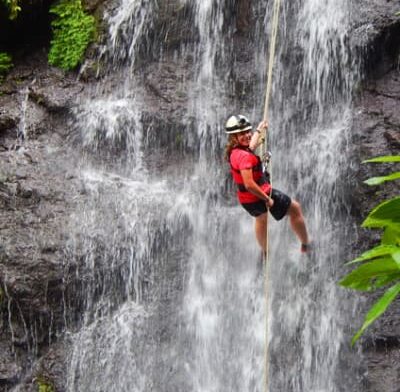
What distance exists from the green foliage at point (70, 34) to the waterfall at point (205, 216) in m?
0.34

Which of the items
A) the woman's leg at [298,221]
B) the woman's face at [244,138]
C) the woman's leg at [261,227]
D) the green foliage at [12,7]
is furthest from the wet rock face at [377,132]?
the green foliage at [12,7]

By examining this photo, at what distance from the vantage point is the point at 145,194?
8164mm

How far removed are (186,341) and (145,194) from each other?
208 centimetres

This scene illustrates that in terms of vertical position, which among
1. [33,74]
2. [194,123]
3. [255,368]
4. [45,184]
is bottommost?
[255,368]

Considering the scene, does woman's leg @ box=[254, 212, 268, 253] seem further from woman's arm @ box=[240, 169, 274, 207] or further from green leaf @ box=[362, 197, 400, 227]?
green leaf @ box=[362, 197, 400, 227]

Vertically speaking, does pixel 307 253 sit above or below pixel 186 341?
above

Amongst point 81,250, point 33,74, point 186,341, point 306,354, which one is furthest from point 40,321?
point 33,74

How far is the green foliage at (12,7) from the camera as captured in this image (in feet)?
30.5

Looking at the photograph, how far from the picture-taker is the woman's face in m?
6.00

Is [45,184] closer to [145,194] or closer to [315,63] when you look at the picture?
[145,194]

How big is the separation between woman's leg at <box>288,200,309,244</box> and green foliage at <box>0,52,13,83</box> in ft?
17.7

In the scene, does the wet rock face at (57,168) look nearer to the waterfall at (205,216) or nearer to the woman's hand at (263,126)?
the waterfall at (205,216)

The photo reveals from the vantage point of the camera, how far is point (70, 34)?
31.0 ft

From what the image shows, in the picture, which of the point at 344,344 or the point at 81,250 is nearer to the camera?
the point at 344,344
